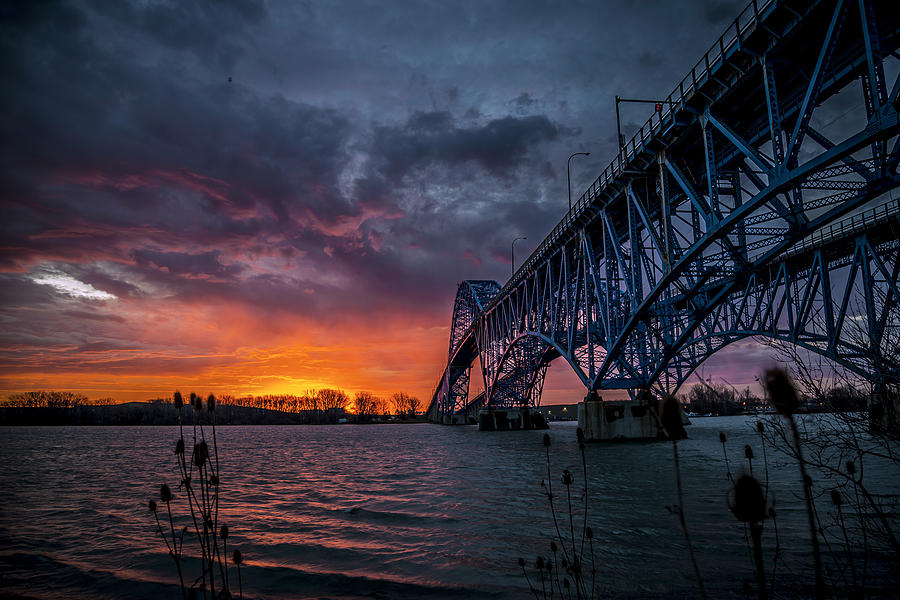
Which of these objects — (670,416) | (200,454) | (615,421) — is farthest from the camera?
(615,421)

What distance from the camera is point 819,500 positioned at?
35.4 ft

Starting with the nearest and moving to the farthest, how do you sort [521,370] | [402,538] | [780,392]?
1. [780,392]
2. [402,538]
3. [521,370]

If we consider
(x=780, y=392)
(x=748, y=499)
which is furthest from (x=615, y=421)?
(x=780, y=392)

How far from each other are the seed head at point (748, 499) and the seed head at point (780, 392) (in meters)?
0.32

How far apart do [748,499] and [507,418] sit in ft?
214

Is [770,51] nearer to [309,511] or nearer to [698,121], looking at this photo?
[698,121]

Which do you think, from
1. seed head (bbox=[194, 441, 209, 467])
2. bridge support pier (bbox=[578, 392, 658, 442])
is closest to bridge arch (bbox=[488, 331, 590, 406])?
bridge support pier (bbox=[578, 392, 658, 442])

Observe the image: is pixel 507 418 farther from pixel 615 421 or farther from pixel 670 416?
pixel 670 416

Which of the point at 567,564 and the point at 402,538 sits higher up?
the point at 567,564

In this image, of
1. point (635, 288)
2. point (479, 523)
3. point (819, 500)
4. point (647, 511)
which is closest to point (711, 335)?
point (635, 288)

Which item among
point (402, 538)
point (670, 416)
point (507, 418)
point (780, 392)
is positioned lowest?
point (507, 418)

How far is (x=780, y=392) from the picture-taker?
5.12ft

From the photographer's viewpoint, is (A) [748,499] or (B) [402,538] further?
(B) [402,538]

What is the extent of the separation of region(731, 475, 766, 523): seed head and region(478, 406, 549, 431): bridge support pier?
63.8 m
